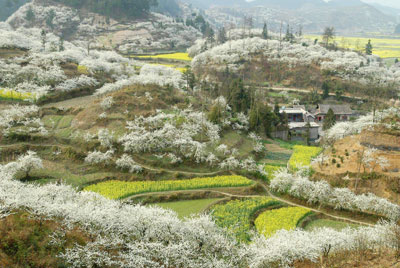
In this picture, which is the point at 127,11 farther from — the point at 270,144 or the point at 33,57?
the point at 270,144

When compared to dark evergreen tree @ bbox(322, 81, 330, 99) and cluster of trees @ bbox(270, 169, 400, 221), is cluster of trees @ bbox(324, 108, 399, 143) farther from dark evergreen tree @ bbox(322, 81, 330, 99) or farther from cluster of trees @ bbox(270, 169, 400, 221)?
dark evergreen tree @ bbox(322, 81, 330, 99)

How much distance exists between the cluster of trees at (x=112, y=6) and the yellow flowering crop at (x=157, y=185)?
113 metres

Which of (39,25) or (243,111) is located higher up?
(39,25)

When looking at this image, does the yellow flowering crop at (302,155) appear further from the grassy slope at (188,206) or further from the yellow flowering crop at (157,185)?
the grassy slope at (188,206)

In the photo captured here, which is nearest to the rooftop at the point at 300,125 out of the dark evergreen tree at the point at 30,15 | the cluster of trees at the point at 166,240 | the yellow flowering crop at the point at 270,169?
the yellow flowering crop at the point at 270,169

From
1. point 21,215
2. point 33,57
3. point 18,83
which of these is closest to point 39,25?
point 33,57

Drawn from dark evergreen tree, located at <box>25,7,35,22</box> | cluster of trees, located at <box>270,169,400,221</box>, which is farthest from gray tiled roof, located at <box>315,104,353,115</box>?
dark evergreen tree, located at <box>25,7,35,22</box>

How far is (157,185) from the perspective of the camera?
3170cm

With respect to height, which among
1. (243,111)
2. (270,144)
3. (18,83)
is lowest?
(270,144)

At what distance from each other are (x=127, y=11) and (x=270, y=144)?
107 metres

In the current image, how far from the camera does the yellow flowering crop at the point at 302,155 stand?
125 feet

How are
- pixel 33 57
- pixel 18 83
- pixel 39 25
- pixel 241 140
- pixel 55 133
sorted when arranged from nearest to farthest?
pixel 55 133 < pixel 241 140 < pixel 18 83 < pixel 33 57 < pixel 39 25

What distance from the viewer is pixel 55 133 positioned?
39.3 metres

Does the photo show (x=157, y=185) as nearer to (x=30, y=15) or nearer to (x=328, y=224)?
(x=328, y=224)
